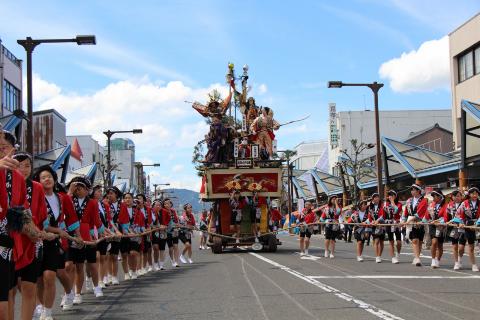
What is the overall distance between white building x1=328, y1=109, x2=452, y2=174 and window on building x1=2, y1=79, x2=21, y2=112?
39.7 metres

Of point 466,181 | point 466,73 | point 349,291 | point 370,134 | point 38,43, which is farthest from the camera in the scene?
point 370,134

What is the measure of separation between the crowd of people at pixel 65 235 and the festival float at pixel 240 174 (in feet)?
9.29

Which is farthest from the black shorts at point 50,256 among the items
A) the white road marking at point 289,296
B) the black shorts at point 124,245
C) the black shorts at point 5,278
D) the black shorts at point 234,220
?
the black shorts at point 234,220

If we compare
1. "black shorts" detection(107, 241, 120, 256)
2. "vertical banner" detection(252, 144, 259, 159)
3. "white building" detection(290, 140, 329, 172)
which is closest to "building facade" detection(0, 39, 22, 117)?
"vertical banner" detection(252, 144, 259, 159)

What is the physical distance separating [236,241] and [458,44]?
23513 mm

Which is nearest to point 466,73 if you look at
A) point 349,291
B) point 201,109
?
point 201,109

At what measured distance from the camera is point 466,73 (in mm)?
38688

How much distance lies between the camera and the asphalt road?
27.1 ft

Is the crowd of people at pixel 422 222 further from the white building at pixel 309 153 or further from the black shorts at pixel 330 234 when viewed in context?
the white building at pixel 309 153

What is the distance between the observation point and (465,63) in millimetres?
38781

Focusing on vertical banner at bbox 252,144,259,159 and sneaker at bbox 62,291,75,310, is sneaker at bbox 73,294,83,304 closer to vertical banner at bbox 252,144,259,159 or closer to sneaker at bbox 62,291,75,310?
sneaker at bbox 62,291,75,310

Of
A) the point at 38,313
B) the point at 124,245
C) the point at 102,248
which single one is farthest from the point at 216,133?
the point at 38,313

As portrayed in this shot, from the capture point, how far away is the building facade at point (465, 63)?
121 feet

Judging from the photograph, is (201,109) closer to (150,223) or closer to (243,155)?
(243,155)
